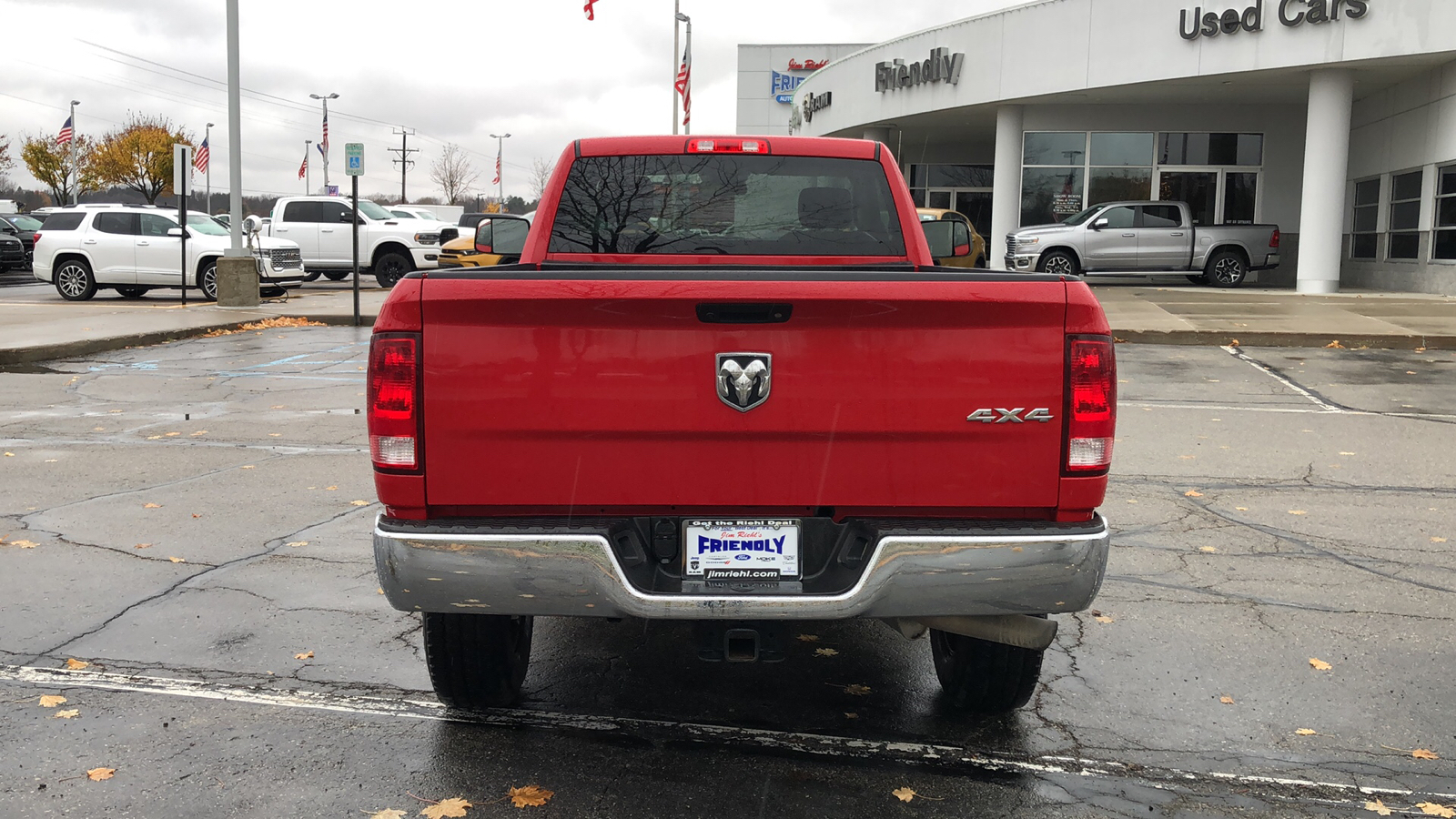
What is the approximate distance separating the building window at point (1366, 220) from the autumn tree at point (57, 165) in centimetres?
7082

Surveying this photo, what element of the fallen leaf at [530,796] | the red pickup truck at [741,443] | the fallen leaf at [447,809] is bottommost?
the fallen leaf at [447,809]

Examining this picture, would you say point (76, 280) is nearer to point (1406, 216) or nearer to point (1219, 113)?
point (1219, 113)

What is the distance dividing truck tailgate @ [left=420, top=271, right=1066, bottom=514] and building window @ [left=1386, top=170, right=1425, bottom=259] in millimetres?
25005

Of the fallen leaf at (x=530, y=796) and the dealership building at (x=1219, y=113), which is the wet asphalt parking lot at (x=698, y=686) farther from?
the dealership building at (x=1219, y=113)

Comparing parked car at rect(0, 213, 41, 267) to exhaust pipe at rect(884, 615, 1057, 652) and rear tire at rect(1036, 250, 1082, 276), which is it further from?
exhaust pipe at rect(884, 615, 1057, 652)

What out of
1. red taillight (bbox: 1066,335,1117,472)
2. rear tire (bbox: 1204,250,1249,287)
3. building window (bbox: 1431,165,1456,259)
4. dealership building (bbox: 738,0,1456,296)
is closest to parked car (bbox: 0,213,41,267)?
dealership building (bbox: 738,0,1456,296)

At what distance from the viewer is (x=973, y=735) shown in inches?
157

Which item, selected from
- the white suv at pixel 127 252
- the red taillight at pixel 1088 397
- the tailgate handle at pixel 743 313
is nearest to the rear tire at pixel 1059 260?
the white suv at pixel 127 252

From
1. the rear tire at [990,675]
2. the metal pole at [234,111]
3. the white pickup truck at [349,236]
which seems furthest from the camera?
the white pickup truck at [349,236]

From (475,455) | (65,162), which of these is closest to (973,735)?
(475,455)

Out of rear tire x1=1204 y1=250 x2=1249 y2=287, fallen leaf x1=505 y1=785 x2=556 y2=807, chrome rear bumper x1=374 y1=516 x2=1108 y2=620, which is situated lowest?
fallen leaf x1=505 y1=785 x2=556 y2=807

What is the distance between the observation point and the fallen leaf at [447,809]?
337cm

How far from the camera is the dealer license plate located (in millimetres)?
3402

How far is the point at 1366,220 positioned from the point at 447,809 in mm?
28930
